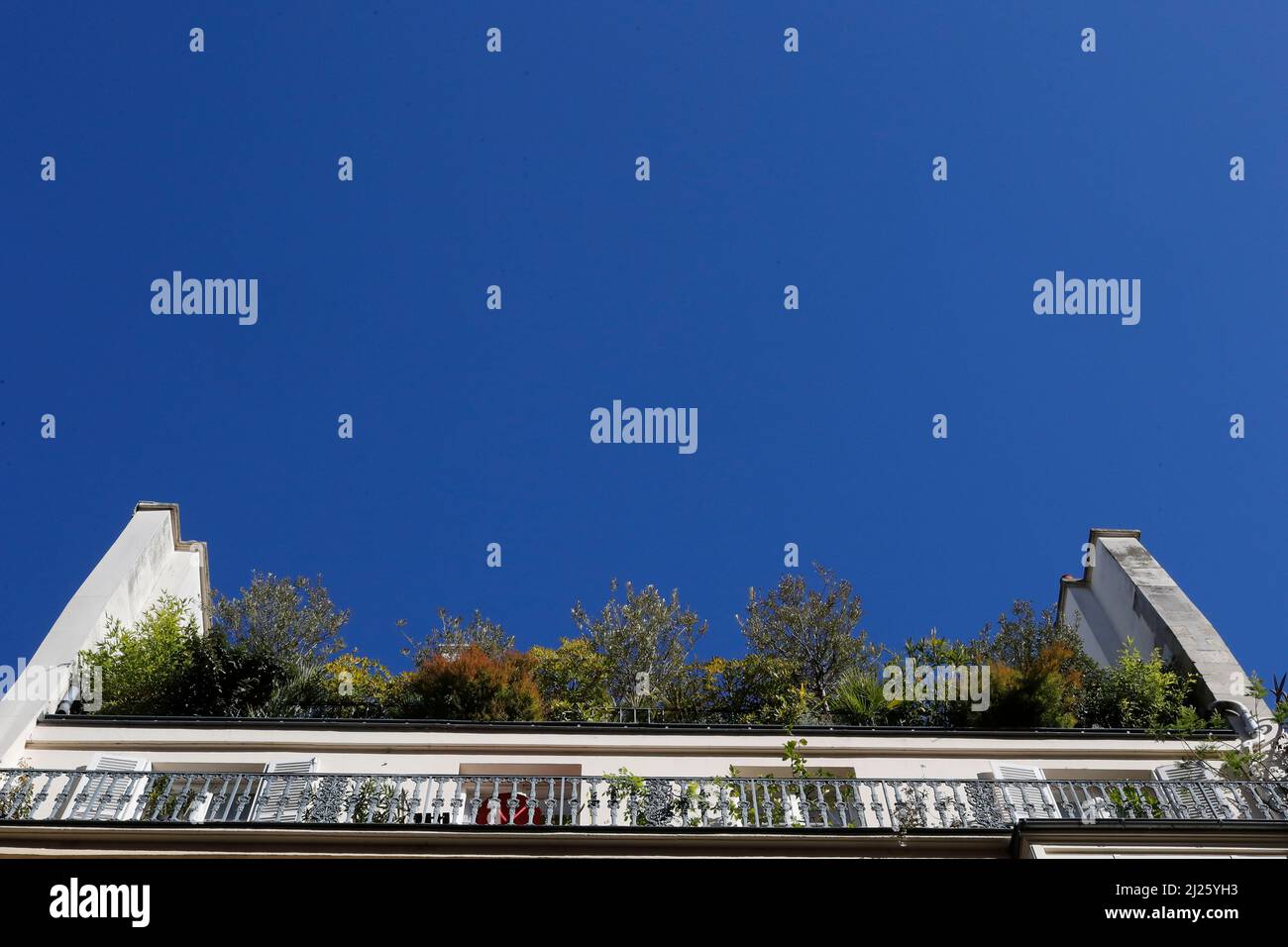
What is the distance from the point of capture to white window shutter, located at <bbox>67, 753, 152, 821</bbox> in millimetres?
14070

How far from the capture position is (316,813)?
14.0 metres

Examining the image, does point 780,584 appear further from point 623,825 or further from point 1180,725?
point 623,825

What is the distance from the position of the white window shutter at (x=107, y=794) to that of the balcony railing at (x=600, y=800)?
2 centimetres

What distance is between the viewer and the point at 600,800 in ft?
47.3

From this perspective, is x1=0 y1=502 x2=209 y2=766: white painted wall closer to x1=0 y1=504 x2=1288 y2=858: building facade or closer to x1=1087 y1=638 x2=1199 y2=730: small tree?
x1=0 y1=504 x2=1288 y2=858: building facade

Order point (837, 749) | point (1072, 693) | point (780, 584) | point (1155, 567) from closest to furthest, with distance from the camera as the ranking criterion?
point (837, 749) < point (1072, 693) < point (1155, 567) < point (780, 584)

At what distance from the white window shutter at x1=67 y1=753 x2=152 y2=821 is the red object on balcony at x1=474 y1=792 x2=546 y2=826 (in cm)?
417

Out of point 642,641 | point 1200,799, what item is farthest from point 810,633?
point 1200,799

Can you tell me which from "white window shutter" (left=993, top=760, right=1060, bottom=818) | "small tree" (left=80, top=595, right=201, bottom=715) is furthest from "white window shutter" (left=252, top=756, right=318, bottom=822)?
"white window shutter" (left=993, top=760, right=1060, bottom=818)

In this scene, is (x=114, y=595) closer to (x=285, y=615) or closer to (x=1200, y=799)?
(x=285, y=615)

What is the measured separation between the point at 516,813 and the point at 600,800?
1.05m

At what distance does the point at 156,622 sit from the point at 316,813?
8362mm
